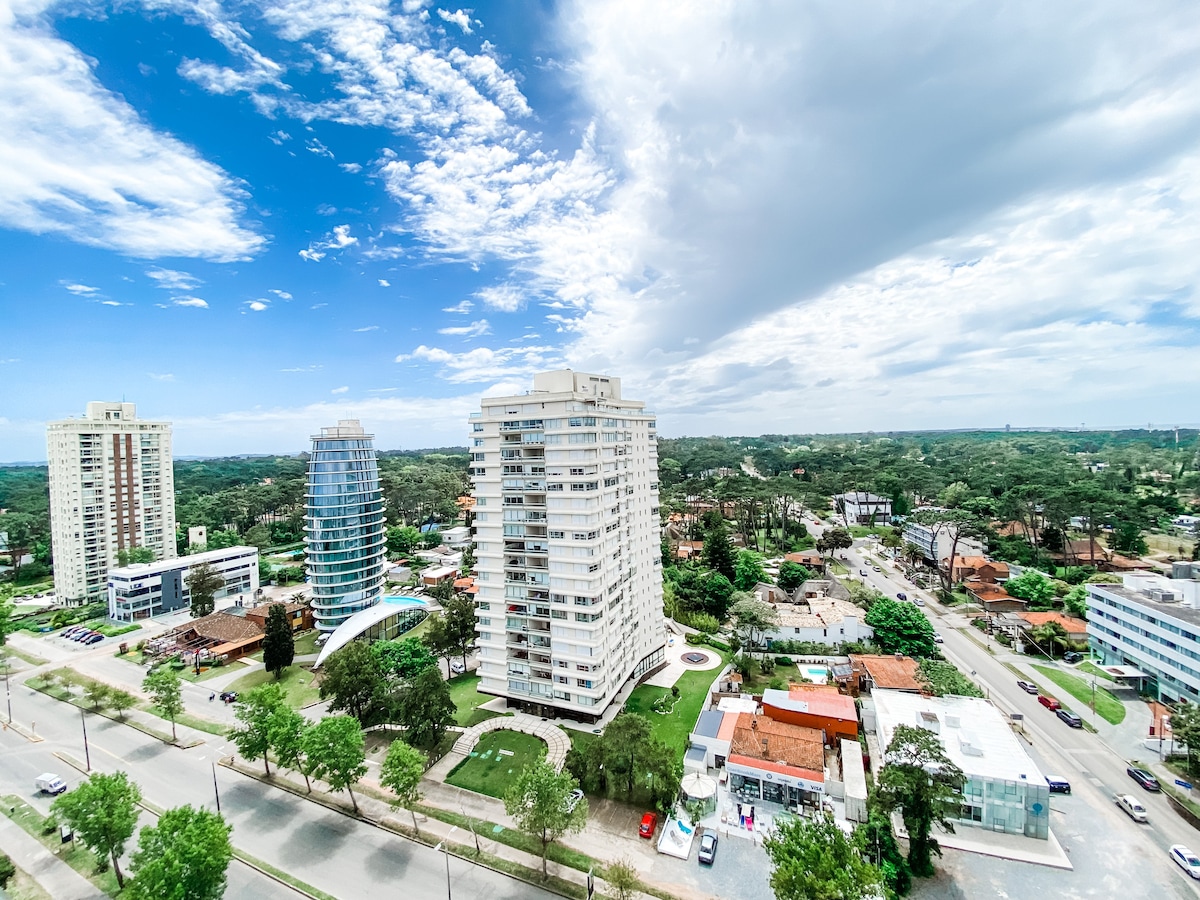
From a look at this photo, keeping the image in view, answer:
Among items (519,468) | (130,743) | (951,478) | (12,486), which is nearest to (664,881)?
(519,468)

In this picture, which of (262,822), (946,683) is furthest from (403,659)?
(946,683)

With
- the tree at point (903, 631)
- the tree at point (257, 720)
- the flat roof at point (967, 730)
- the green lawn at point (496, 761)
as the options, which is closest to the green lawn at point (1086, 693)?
the tree at point (903, 631)

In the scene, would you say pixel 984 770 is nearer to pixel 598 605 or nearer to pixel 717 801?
pixel 717 801

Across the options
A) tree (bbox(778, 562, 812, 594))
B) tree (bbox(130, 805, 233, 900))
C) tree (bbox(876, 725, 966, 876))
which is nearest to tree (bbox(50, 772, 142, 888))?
tree (bbox(130, 805, 233, 900))

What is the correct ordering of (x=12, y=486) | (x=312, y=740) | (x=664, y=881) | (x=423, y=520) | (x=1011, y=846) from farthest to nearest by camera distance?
(x=12, y=486)
(x=423, y=520)
(x=312, y=740)
(x=1011, y=846)
(x=664, y=881)

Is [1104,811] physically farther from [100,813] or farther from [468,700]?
[100,813]
